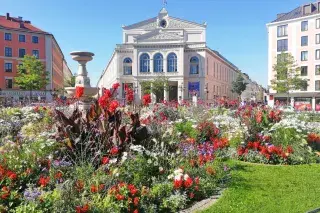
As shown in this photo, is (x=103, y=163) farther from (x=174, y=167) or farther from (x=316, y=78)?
(x=316, y=78)

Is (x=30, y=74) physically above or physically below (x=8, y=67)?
below

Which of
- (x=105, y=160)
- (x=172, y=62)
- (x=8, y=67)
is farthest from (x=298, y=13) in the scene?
(x=105, y=160)

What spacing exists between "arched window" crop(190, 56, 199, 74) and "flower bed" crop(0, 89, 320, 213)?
49836 mm

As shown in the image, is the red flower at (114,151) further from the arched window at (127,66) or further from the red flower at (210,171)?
the arched window at (127,66)

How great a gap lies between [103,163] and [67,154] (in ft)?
2.78

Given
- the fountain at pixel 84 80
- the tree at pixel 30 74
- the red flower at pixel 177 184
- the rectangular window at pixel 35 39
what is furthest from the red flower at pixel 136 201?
the rectangular window at pixel 35 39

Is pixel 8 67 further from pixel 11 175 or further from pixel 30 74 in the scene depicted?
pixel 11 175

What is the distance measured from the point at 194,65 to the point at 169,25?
10.1 metres

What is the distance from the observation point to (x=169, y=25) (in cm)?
6116

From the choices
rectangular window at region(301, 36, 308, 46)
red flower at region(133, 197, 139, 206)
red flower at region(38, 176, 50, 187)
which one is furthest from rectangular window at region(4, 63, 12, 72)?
red flower at region(133, 197, 139, 206)

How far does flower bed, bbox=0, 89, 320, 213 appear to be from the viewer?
14.4 ft

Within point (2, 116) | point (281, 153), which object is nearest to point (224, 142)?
point (281, 153)

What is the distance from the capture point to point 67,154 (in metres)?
5.98

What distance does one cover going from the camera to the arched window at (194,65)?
190 ft
